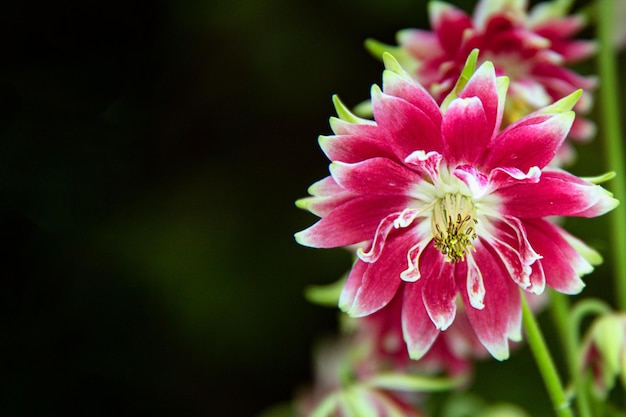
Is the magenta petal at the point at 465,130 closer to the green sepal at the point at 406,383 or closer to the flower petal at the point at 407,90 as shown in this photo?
the flower petal at the point at 407,90

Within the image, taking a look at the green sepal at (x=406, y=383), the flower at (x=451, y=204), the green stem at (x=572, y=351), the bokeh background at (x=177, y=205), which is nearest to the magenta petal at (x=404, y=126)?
the flower at (x=451, y=204)

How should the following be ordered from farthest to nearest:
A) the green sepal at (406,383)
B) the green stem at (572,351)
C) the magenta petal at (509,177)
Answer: the green sepal at (406,383), the green stem at (572,351), the magenta petal at (509,177)

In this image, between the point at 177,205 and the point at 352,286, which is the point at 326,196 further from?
the point at 177,205

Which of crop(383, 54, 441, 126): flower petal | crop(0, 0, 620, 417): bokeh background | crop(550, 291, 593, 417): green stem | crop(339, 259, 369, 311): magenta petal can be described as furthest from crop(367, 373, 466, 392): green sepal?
crop(0, 0, 620, 417): bokeh background

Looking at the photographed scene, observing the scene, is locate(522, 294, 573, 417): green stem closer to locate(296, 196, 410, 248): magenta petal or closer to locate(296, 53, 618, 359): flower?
locate(296, 53, 618, 359): flower

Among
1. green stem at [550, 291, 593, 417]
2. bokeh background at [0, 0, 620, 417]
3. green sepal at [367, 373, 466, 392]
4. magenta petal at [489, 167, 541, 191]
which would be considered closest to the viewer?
magenta petal at [489, 167, 541, 191]

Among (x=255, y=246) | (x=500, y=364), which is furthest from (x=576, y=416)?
(x=255, y=246)

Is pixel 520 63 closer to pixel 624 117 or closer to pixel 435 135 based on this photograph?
pixel 435 135

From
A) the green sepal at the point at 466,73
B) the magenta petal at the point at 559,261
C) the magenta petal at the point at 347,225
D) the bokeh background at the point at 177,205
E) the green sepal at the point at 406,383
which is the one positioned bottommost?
the green sepal at the point at 406,383
